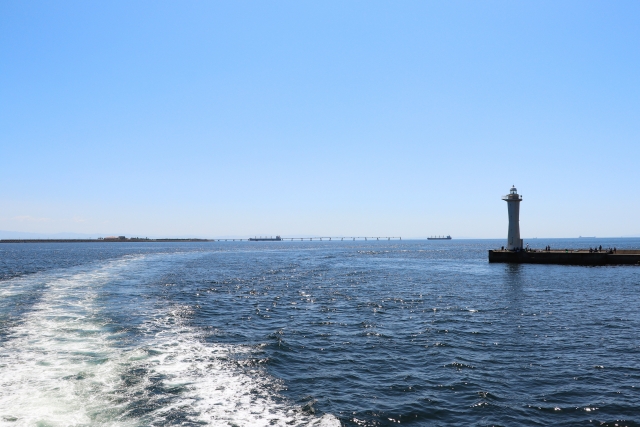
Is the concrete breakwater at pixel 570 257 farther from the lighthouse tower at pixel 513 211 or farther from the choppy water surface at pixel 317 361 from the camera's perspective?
the choppy water surface at pixel 317 361

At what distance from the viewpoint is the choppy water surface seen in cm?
1311

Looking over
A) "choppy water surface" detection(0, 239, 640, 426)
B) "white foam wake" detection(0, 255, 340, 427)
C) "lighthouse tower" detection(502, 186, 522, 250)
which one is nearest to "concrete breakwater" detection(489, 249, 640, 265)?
"lighthouse tower" detection(502, 186, 522, 250)

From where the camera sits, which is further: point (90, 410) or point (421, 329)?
point (421, 329)

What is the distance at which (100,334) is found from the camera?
2230cm

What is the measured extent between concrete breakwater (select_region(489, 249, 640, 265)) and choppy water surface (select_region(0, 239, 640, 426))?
3847cm

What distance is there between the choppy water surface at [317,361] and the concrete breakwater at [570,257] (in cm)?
3847

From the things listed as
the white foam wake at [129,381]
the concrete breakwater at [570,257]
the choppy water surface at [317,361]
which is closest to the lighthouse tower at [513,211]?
the concrete breakwater at [570,257]

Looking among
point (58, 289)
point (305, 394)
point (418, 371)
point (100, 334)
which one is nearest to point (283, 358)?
point (305, 394)

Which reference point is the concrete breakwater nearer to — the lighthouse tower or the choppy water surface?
the lighthouse tower

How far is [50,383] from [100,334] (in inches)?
300

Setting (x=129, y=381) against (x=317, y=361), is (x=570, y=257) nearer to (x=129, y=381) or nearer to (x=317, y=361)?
(x=317, y=361)

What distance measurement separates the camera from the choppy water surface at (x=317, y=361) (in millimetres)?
13109

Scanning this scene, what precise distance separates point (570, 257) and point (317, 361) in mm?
68131

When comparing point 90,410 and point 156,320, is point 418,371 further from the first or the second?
point 156,320
